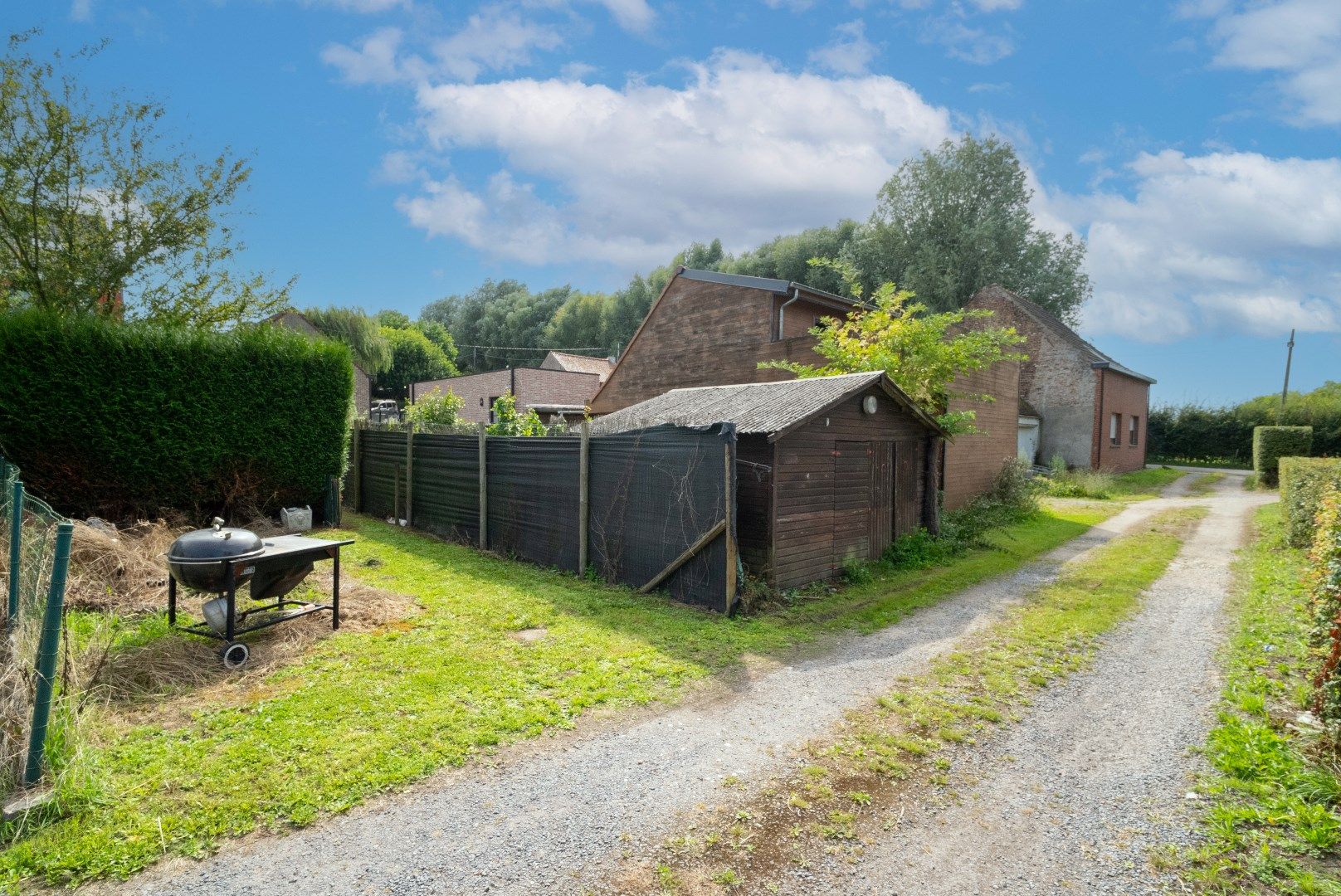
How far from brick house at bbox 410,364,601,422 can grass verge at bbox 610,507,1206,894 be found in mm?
22327

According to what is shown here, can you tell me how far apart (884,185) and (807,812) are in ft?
136

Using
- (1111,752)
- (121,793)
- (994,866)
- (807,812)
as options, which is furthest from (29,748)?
(1111,752)

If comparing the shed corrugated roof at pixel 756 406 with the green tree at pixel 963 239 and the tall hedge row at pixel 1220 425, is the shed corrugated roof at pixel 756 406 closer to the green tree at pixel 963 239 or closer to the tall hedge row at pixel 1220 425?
the green tree at pixel 963 239

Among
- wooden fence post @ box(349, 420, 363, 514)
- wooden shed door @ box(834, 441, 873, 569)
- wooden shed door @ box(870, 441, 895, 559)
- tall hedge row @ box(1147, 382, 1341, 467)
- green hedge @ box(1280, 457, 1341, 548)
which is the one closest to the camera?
wooden shed door @ box(834, 441, 873, 569)

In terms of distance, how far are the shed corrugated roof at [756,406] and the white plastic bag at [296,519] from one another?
21.2ft

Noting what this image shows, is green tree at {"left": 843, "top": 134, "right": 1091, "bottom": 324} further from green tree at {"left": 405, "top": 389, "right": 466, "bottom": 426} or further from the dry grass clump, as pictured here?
the dry grass clump

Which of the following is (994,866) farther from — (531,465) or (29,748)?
(531,465)

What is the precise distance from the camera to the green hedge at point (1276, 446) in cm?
2470

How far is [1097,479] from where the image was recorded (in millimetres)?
22078

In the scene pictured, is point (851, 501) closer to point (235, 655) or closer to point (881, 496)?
point (881, 496)

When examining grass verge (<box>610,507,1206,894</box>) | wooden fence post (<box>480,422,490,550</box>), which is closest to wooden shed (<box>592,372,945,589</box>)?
wooden fence post (<box>480,422,490,550</box>)

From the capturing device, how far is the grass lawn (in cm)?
355

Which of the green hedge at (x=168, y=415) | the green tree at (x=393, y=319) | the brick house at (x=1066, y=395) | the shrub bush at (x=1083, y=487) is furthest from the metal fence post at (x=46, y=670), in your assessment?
the green tree at (x=393, y=319)

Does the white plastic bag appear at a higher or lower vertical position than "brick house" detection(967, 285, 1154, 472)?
lower
